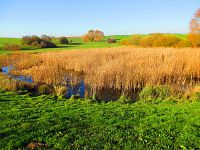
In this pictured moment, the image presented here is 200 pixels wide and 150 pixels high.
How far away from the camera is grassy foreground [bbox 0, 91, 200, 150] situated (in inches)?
272

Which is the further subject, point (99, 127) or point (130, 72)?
point (130, 72)

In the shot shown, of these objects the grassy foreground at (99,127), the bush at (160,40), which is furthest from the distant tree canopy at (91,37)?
the grassy foreground at (99,127)

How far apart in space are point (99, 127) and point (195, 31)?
124 ft

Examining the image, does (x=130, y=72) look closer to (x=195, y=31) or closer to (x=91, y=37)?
(x=195, y=31)

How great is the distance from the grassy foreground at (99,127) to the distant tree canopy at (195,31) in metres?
32.8

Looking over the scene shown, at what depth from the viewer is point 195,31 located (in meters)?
42.1

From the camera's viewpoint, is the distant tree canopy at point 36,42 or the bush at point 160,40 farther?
the distant tree canopy at point 36,42

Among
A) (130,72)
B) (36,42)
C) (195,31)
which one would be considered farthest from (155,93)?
(36,42)

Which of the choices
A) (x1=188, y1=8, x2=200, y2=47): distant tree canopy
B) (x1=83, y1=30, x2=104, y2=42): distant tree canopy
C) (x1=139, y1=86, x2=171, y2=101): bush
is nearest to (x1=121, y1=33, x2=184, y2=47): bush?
(x1=188, y1=8, x2=200, y2=47): distant tree canopy

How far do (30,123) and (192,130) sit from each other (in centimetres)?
465

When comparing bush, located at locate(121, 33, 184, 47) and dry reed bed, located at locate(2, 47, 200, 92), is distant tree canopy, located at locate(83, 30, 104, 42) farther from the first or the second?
dry reed bed, located at locate(2, 47, 200, 92)

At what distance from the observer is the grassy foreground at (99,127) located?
6908mm

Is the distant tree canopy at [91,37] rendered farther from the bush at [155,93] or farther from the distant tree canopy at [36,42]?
the bush at [155,93]

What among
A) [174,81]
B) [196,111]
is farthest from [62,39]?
[196,111]
